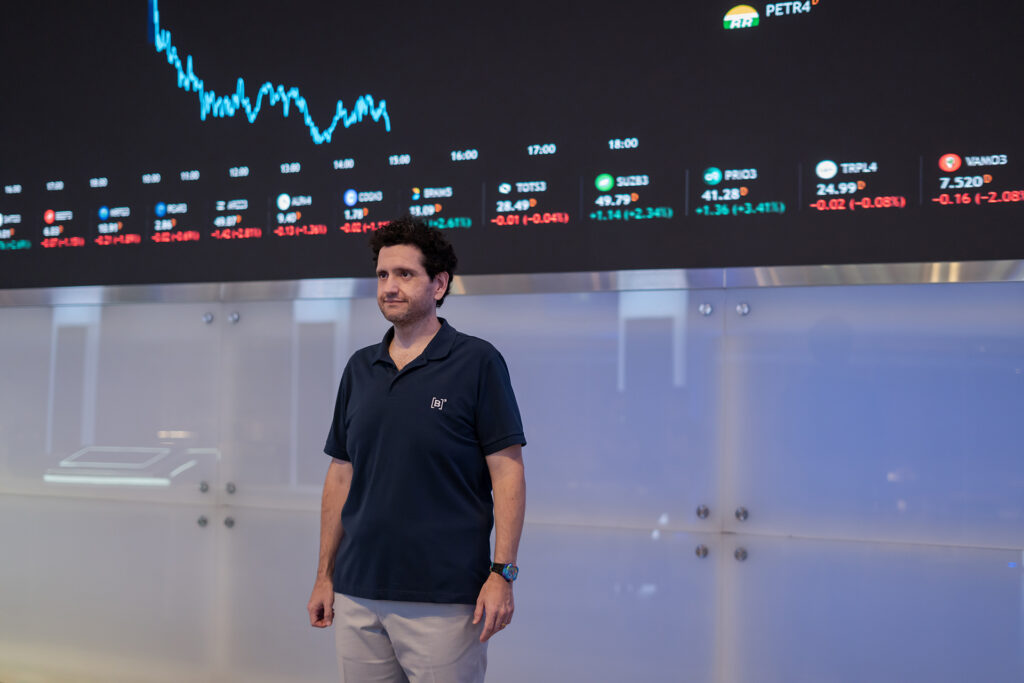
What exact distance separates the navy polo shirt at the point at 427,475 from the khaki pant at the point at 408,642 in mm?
31

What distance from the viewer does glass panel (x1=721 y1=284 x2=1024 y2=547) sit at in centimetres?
249

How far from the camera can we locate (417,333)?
192 centimetres

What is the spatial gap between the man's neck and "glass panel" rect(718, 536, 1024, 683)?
1.24m

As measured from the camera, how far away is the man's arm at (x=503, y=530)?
1.74 m

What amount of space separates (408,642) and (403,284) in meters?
0.69

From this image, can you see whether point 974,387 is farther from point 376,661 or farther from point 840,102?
point 376,661

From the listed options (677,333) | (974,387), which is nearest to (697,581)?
(677,333)

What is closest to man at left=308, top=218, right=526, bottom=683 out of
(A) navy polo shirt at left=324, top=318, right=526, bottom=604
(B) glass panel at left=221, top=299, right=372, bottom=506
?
(A) navy polo shirt at left=324, top=318, right=526, bottom=604

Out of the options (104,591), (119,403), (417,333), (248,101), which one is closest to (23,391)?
(119,403)

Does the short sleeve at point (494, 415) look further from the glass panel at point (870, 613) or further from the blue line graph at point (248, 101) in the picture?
the blue line graph at point (248, 101)

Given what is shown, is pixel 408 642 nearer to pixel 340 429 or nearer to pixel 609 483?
pixel 340 429

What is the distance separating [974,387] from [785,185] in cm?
74

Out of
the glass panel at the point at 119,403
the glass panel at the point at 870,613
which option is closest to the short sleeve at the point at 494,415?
the glass panel at the point at 870,613

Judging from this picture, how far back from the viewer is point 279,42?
326 cm
